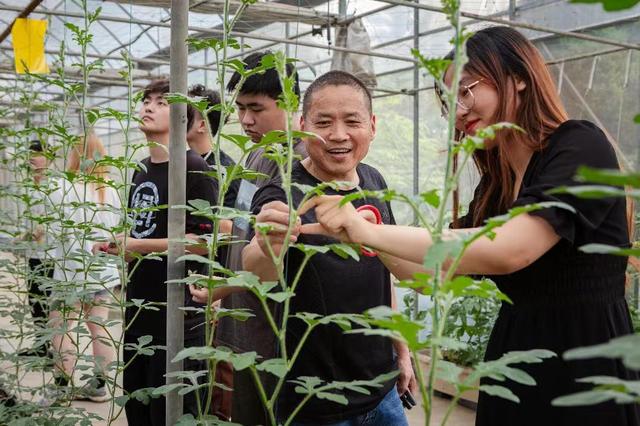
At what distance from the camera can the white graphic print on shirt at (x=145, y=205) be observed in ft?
9.22

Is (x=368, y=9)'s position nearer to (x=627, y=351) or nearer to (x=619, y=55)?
(x=619, y=55)

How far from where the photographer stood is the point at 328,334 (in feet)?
5.85

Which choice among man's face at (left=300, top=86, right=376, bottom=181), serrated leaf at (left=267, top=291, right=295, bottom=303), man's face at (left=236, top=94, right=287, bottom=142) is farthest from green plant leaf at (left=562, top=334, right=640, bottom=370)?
man's face at (left=236, top=94, right=287, bottom=142)

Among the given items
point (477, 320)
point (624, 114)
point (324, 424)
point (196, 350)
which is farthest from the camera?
point (624, 114)

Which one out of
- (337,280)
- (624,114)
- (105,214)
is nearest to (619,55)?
(624,114)

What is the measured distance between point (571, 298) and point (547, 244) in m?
0.19

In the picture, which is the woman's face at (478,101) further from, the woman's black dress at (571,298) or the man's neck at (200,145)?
the man's neck at (200,145)

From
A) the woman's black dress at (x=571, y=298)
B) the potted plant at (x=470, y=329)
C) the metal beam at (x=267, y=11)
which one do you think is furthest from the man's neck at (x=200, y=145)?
the metal beam at (x=267, y=11)

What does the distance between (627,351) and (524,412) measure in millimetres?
1056

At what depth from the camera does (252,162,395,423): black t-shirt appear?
1752mm

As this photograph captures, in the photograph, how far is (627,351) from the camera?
57cm

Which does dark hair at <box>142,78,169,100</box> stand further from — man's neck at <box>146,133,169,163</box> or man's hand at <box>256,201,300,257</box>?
man's hand at <box>256,201,300,257</box>

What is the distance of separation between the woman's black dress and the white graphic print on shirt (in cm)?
157

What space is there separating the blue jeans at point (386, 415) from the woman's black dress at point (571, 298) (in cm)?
35
